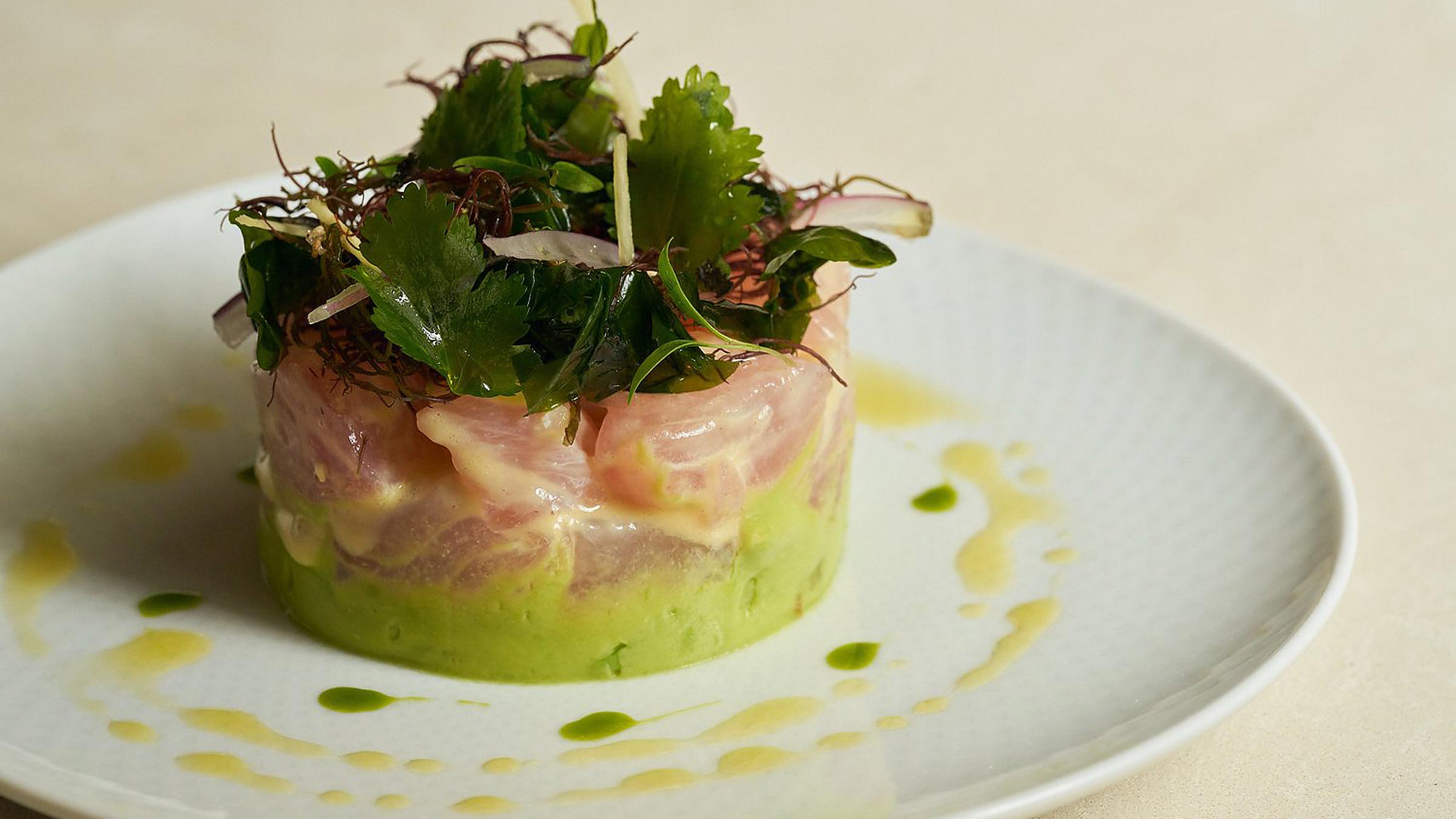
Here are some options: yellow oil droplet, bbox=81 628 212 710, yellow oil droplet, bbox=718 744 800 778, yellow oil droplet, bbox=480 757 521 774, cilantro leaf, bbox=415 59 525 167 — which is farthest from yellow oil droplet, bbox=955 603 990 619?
yellow oil droplet, bbox=81 628 212 710

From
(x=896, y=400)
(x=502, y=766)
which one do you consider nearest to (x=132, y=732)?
(x=502, y=766)

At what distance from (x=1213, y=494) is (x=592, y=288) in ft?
6.58

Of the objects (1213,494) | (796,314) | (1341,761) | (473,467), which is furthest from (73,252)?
(1341,761)

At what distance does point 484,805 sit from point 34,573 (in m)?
1.53

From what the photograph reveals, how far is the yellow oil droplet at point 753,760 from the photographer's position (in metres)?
3.23

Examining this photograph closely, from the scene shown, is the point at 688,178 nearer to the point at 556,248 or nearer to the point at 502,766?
the point at 556,248

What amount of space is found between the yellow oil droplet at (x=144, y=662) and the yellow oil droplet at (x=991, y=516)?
6.59ft

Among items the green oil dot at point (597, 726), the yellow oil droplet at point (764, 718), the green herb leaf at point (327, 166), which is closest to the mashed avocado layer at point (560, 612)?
the green oil dot at point (597, 726)

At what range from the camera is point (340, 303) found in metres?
3.29

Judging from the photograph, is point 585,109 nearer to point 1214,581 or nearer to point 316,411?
point 316,411

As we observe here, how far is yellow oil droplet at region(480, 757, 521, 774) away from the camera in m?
3.26

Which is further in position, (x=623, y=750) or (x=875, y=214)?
(x=875, y=214)

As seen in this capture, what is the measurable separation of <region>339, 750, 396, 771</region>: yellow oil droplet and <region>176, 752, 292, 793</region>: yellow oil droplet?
0.16 m

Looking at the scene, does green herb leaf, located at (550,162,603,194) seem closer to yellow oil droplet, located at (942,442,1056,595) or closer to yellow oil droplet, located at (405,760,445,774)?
yellow oil droplet, located at (405,760,445,774)
